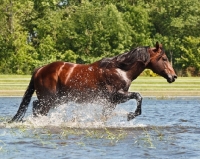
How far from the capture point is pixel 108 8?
5500 centimetres

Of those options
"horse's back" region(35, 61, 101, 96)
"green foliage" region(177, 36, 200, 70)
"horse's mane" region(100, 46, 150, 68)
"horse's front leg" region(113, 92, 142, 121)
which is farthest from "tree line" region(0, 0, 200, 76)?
"horse's front leg" region(113, 92, 142, 121)

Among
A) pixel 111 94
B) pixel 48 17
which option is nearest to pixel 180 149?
pixel 111 94

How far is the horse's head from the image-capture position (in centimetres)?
1489

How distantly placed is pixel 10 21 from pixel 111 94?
39.7 meters

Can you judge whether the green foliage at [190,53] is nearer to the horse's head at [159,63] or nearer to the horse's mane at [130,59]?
the horse's head at [159,63]

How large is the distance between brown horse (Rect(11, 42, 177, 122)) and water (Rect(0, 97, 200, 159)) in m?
0.33

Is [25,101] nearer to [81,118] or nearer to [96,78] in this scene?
[81,118]

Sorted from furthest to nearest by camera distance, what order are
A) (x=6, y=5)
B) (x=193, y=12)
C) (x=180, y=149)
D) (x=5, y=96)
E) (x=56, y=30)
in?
1. (x=193, y=12)
2. (x=56, y=30)
3. (x=6, y=5)
4. (x=5, y=96)
5. (x=180, y=149)

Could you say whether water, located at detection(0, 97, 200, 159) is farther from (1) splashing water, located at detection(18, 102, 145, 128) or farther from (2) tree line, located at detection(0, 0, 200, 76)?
(2) tree line, located at detection(0, 0, 200, 76)

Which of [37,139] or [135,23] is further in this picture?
[135,23]

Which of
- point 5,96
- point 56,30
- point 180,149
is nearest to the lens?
point 180,149

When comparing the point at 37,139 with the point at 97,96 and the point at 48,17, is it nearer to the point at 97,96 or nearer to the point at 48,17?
the point at 97,96

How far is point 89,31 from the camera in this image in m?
55.1

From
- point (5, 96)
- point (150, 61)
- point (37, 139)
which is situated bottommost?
point (5, 96)
